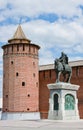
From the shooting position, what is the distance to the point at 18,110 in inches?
1344

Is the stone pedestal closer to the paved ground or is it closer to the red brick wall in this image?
the paved ground

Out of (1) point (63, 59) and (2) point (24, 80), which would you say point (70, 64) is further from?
(1) point (63, 59)

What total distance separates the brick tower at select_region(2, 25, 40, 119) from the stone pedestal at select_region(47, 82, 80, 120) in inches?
613

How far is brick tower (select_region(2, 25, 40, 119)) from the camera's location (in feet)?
112

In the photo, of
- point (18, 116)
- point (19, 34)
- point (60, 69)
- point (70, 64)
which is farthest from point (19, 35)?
point (60, 69)

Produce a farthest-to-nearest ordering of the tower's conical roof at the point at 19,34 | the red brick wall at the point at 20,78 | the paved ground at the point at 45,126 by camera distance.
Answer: the tower's conical roof at the point at 19,34 < the red brick wall at the point at 20,78 < the paved ground at the point at 45,126

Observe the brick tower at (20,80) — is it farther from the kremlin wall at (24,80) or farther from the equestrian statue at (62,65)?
the equestrian statue at (62,65)

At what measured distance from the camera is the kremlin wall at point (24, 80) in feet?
112

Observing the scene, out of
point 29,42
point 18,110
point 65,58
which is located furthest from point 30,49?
point 65,58

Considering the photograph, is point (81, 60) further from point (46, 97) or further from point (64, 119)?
point (64, 119)

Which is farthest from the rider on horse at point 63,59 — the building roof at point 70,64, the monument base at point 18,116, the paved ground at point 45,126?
the monument base at point 18,116

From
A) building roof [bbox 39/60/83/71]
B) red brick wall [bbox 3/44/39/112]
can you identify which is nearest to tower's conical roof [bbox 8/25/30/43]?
red brick wall [bbox 3/44/39/112]

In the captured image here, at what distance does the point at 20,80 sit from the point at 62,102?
54.0 ft

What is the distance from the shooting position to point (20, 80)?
34469 mm
